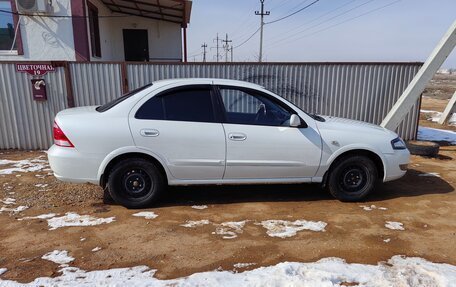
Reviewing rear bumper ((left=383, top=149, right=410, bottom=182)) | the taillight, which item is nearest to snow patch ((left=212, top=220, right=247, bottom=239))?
the taillight

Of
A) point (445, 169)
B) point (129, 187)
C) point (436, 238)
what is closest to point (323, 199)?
point (436, 238)

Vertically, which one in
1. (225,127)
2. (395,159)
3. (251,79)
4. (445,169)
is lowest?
(445,169)

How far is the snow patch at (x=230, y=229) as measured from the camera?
3.89 m

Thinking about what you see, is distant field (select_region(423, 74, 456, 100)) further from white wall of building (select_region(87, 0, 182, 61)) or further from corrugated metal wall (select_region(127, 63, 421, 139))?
corrugated metal wall (select_region(127, 63, 421, 139))

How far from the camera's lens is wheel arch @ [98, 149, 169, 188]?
4.35 meters

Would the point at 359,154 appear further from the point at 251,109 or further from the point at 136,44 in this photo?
the point at 136,44

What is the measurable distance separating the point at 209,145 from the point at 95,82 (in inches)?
177

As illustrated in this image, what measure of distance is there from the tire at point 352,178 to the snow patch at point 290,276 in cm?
167

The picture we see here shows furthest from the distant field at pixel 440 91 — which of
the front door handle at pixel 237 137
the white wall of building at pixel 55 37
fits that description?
the front door handle at pixel 237 137

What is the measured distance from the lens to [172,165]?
4488 millimetres

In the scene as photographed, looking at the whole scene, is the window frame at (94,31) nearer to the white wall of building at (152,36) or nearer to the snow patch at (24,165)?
the white wall of building at (152,36)

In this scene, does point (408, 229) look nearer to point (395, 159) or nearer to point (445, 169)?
point (395, 159)

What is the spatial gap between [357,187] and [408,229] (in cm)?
95

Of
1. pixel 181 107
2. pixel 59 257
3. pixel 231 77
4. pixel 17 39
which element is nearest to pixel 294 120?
pixel 181 107
